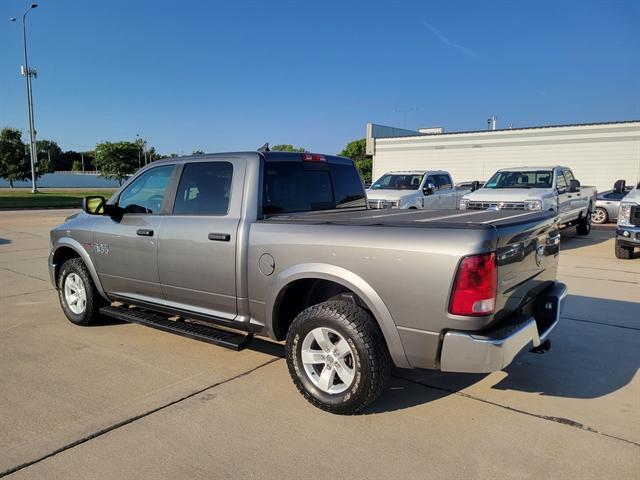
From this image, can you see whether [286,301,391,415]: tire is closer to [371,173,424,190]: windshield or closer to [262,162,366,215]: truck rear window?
[262,162,366,215]: truck rear window

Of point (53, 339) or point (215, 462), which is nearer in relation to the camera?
point (215, 462)

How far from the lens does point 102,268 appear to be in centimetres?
500

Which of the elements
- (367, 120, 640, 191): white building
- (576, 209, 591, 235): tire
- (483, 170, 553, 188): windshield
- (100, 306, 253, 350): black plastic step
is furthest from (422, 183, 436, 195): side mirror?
(367, 120, 640, 191): white building

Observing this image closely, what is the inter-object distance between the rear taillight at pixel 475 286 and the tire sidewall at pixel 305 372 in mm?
717

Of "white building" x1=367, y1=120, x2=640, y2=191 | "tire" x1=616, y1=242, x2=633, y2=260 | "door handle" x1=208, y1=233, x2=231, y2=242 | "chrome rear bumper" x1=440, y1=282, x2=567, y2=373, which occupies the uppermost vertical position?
"white building" x1=367, y1=120, x2=640, y2=191

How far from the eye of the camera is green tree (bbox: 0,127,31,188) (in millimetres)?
46156

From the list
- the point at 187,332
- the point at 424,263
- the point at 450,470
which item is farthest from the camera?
the point at 187,332

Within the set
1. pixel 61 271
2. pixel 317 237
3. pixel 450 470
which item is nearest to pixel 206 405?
pixel 317 237

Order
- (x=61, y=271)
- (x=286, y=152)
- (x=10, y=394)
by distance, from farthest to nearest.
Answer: (x=61, y=271)
(x=286, y=152)
(x=10, y=394)

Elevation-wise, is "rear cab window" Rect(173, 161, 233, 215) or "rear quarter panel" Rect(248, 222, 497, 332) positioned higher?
"rear cab window" Rect(173, 161, 233, 215)

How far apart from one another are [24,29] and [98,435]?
40608 millimetres

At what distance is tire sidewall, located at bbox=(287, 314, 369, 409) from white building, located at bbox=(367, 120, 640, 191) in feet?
84.0

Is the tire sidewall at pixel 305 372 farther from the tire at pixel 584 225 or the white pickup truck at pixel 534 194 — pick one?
the tire at pixel 584 225

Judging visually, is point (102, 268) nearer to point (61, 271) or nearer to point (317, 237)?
point (61, 271)
